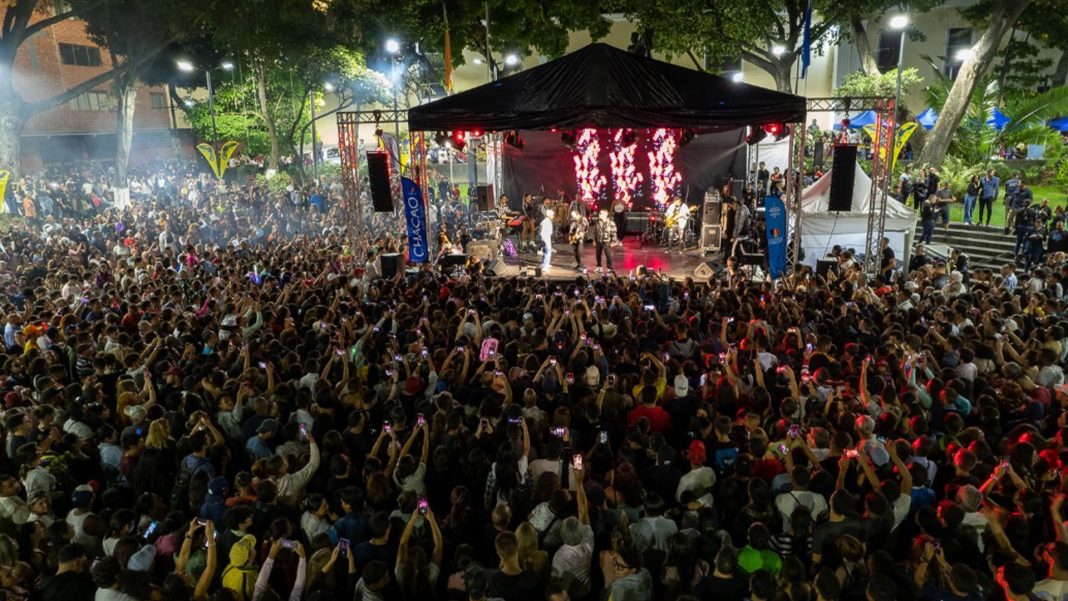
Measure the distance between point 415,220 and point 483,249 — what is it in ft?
9.14

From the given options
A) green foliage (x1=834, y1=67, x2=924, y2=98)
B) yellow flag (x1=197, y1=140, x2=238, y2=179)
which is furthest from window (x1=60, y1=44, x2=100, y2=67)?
green foliage (x1=834, y1=67, x2=924, y2=98)

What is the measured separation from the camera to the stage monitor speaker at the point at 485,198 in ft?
69.7

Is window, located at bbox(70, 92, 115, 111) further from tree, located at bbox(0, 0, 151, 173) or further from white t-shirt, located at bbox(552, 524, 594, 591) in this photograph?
white t-shirt, located at bbox(552, 524, 594, 591)

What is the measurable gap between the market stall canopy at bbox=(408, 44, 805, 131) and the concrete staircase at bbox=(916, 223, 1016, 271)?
8589 millimetres

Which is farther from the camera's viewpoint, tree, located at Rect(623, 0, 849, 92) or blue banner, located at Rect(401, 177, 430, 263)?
tree, located at Rect(623, 0, 849, 92)

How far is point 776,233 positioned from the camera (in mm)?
12883

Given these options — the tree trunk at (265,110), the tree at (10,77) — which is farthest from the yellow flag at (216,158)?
the tree at (10,77)

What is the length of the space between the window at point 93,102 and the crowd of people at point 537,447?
34.1 m

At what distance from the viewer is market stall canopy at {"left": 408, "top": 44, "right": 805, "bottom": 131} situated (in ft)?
38.3

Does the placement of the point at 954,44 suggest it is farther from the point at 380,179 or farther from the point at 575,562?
the point at 575,562

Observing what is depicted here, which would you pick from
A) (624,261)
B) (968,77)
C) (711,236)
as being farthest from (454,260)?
(968,77)

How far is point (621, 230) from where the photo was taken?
781 inches

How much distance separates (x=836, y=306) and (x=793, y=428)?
165 inches

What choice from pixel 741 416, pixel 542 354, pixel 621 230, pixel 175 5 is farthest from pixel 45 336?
pixel 175 5
